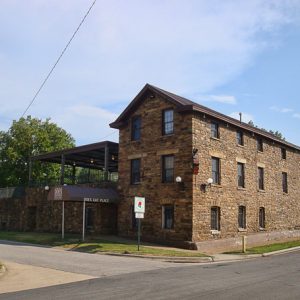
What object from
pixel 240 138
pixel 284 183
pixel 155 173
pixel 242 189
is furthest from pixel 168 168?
pixel 284 183

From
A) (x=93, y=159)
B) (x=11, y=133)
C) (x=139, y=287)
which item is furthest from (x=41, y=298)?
(x=11, y=133)

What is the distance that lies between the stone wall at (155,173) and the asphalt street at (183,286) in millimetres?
10422

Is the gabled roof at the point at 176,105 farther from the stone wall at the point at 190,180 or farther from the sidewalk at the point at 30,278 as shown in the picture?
the sidewalk at the point at 30,278

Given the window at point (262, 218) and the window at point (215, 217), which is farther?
the window at point (262, 218)

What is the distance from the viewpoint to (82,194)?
27500 millimetres

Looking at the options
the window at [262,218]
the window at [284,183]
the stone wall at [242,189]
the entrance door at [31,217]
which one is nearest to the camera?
the stone wall at [242,189]

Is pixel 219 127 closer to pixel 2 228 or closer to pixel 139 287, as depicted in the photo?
pixel 139 287

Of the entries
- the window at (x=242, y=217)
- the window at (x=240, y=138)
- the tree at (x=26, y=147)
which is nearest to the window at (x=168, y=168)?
the window at (x=240, y=138)

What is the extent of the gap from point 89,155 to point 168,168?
1175cm

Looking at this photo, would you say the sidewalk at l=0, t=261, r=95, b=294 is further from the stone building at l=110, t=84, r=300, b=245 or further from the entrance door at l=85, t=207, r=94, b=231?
the entrance door at l=85, t=207, r=94, b=231

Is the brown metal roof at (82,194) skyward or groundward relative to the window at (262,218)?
skyward

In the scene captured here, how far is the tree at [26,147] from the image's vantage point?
5222 centimetres

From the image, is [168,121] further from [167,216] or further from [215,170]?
[167,216]

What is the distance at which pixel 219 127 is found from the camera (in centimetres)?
2867
